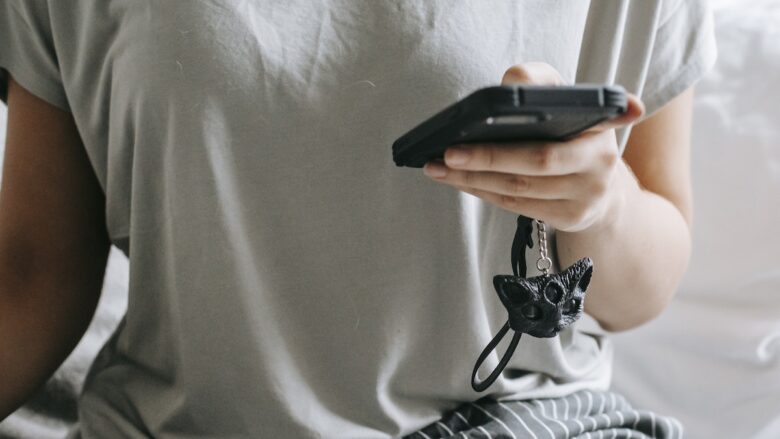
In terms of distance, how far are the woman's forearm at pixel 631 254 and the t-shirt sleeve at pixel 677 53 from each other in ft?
0.24

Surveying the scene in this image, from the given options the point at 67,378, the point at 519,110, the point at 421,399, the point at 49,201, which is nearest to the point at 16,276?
the point at 49,201

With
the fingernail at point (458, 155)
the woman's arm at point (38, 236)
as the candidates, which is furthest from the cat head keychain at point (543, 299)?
the woman's arm at point (38, 236)

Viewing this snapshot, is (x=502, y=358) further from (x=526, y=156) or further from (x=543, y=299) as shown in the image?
(x=526, y=156)

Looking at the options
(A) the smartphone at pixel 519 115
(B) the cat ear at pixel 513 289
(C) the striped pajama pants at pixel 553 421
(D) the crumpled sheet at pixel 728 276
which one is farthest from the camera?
(D) the crumpled sheet at pixel 728 276

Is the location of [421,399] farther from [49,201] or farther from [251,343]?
[49,201]

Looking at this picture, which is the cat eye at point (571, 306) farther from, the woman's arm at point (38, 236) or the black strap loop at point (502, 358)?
the woman's arm at point (38, 236)

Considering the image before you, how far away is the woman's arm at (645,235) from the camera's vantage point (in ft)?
2.23

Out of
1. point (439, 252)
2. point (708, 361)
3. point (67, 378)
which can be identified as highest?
point (439, 252)

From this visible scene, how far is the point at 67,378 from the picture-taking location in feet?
2.82

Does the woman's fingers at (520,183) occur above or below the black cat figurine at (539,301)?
above

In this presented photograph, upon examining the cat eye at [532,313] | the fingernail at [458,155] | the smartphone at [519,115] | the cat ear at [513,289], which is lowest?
the cat eye at [532,313]

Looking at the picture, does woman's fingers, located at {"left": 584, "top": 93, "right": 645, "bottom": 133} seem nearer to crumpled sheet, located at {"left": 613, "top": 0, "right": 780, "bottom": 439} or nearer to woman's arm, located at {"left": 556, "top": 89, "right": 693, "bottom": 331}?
woman's arm, located at {"left": 556, "top": 89, "right": 693, "bottom": 331}

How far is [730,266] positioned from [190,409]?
0.60m

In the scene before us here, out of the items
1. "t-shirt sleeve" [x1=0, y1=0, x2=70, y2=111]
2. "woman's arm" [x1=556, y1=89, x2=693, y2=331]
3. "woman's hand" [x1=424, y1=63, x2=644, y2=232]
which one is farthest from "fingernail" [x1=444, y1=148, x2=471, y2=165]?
"t-shirt sleeve" [x1=0, y1=0, x2=70, y2=111]
